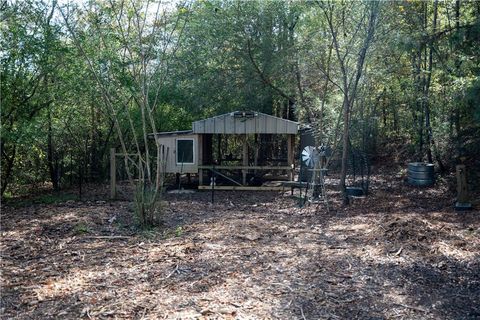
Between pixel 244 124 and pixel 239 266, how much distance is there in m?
7.70

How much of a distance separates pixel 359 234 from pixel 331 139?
8.03 meters

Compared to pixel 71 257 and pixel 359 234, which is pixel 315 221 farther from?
pixel 71 257

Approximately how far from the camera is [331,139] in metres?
14.0

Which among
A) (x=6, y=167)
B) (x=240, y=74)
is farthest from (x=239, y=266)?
(x=240, y=74)

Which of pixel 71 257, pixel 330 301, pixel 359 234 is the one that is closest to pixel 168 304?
pixel 330 301

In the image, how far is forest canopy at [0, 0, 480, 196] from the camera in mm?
8852

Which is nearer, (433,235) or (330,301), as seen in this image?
(330,301)

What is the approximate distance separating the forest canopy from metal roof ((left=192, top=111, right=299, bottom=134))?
97cm

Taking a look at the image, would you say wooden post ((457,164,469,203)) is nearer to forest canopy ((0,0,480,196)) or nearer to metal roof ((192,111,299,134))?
forest canopy ((0,0,480,196))

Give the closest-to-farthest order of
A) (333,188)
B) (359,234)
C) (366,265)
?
(366,265) → (359,234) → (333,188)

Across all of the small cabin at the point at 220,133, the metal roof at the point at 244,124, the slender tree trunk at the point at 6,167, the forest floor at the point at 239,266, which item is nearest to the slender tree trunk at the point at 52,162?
the slender tree trunk at the point at 6,167

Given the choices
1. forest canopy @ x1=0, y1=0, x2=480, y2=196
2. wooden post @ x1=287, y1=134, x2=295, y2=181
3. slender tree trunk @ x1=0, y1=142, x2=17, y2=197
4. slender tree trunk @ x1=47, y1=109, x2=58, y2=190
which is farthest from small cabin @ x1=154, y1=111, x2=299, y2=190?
slender tree trunk @ x1=0, y1=142, x2=17, y2=197

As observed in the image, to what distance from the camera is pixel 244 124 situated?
12008 mm

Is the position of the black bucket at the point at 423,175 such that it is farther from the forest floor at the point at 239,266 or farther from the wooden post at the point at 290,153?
the forest floor at the point at 239,266
